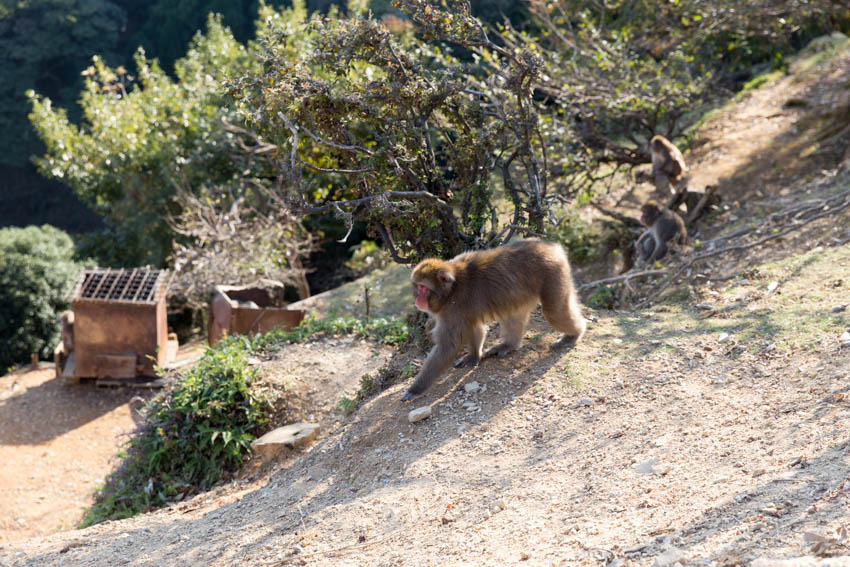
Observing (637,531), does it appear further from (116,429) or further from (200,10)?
(200,10)

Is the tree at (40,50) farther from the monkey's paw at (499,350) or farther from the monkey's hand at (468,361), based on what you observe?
the monkey's paw at (499,350)

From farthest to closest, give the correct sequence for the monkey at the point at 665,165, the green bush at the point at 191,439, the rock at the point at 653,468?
1. the monkey at the point at 665,165
2. the green bush at the point at 191,439
3. the rock at the point at 653,468

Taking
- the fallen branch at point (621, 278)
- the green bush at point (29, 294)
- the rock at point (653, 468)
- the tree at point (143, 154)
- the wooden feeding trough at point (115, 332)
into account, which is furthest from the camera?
the tree at point (143, 154)

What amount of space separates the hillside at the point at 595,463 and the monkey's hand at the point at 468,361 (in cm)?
14

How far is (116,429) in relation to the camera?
9070 millimetres

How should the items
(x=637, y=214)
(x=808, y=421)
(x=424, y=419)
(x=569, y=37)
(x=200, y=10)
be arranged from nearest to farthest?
(x=808, y=421), (x=424, y=419), (x=637, y=214), (x=569, y=37), (x=200, y=10)

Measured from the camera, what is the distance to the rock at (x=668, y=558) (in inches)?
117

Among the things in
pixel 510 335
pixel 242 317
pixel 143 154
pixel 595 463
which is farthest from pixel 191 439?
pixel 143 154

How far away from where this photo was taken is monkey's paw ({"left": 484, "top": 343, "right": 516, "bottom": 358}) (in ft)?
19.1

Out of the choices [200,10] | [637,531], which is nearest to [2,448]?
[637,531]

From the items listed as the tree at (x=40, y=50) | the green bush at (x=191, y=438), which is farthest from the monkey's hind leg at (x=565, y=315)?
the tree at (x=40, y=50)

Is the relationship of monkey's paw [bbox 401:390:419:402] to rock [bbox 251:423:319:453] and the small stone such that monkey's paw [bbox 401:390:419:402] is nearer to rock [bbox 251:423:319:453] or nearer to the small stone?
rock [bbox 251:423:319:453]

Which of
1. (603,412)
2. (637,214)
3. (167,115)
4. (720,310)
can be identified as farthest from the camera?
(167,115)

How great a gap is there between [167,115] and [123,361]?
773 centimetres
